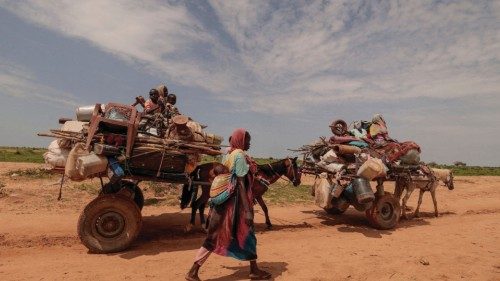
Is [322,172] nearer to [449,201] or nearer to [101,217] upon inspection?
[101,217]

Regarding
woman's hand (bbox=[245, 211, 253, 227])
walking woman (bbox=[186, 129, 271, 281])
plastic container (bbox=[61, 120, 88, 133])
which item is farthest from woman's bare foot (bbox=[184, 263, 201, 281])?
plastic container (bbox=[61, 120, 88, 133])

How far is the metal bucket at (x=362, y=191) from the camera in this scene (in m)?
9.73

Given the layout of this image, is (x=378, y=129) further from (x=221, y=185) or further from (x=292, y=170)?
(x=221, y=185)

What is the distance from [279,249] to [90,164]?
432 centimetres

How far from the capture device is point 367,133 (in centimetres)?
1247

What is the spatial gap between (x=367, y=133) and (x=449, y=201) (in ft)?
31.9

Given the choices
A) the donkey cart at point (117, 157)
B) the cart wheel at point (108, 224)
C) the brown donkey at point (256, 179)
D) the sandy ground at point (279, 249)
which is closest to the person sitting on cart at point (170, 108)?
the donkey cart at point (117, 157)

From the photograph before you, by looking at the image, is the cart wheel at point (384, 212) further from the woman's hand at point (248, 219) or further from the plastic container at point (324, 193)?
the woman's hand at point (248, 219)

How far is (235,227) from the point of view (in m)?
5.95

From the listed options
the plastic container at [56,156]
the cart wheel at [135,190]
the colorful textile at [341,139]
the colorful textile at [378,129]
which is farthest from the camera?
the colorful textile at [378,129]

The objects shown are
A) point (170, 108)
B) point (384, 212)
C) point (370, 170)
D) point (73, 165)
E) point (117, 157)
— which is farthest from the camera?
point (384, 212)

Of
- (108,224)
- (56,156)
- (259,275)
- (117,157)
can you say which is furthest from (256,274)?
(56,156)

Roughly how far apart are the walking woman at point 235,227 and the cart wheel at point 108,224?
2218 millimetres

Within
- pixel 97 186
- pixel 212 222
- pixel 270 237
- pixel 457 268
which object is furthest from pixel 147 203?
pixel 457 268
